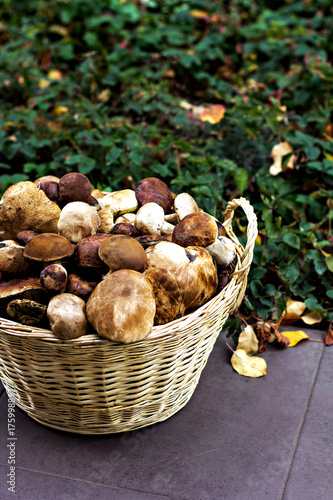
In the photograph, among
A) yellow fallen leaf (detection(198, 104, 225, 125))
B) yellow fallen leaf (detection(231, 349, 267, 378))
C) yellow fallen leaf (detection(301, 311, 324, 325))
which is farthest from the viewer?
yellow fallen leaf (detection(198, 104, 225, 125))

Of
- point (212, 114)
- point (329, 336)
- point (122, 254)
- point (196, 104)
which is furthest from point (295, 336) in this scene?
point (196, 104)

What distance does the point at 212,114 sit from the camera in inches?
133

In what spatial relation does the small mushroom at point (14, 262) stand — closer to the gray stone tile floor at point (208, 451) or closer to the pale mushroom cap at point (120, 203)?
the pale mushroom cap at point (120, 203)

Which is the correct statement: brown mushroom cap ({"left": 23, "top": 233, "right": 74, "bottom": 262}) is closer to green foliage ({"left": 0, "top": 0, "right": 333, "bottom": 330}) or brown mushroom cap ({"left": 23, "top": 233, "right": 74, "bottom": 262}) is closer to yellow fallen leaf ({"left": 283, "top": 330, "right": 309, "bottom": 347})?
green foliage ({"left": 0, "top": 0, "right": 333, "bottom": 330})

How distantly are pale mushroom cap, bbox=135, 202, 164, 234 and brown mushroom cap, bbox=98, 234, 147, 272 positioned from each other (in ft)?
0.70

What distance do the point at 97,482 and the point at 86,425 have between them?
21 cm

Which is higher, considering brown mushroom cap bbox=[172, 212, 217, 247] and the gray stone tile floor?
brown mushroom cap bbox=[172, 212, 217, 247]

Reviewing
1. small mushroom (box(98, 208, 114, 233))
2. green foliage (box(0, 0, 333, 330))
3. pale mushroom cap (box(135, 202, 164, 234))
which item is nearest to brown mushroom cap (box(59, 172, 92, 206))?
small mushroom (box(98, 208, 114, 233))

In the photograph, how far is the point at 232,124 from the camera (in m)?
3.26

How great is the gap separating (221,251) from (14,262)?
755mm

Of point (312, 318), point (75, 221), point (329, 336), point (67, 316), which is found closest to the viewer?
point (67, 316)

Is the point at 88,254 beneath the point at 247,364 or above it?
above

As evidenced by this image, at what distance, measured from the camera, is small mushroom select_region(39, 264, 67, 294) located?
154 centimetres

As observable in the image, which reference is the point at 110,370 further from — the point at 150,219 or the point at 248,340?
the point at 248,340
